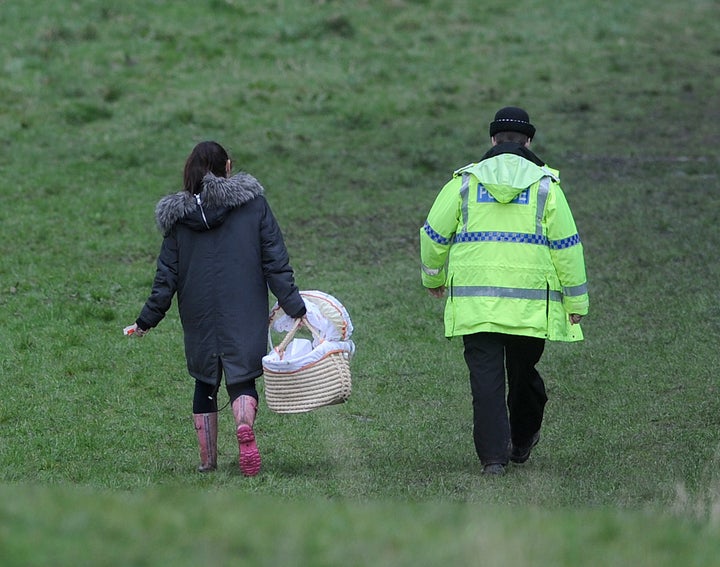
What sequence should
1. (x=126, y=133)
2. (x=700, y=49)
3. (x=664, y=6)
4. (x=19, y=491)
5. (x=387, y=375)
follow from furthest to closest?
(x=664, y=6), (x=700, y=49), (x=126, y=133), (x=387, y=375), (x=19, y=491)

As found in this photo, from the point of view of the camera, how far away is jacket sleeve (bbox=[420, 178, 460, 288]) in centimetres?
748

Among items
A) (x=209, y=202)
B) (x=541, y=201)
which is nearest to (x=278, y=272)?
(x=209, y=202)

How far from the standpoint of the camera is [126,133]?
17844mm

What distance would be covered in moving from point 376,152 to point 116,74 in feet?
16.3

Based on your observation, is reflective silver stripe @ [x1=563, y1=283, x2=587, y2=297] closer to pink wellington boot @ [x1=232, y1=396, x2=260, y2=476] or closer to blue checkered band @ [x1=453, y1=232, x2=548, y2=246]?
blue checkered band @ [x1=453, y1=232, x2=548, y2=246]

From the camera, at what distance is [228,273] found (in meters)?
7.43

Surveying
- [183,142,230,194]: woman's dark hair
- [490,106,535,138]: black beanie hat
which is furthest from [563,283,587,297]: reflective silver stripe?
[183,142,230,194]: woman's dark hair

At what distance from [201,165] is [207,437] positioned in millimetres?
1642

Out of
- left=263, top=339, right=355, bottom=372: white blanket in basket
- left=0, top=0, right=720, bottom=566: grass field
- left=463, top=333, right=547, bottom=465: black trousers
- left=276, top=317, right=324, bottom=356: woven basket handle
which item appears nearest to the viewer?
left=0, top=0, right=720, bottom=566: grass field

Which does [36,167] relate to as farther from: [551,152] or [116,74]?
[551,152]

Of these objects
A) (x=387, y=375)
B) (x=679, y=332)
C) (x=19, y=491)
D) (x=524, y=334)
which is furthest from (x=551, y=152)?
(x=19, y=491)

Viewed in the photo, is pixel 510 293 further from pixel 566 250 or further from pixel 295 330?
pixel 295 330

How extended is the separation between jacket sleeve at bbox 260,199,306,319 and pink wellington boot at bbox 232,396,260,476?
60 cm

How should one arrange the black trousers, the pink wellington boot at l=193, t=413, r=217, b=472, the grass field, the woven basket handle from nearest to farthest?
the grass field
the woven basket handle
the black trousers
the pink wellington boot at l=193, t=413, r=217, b=472
